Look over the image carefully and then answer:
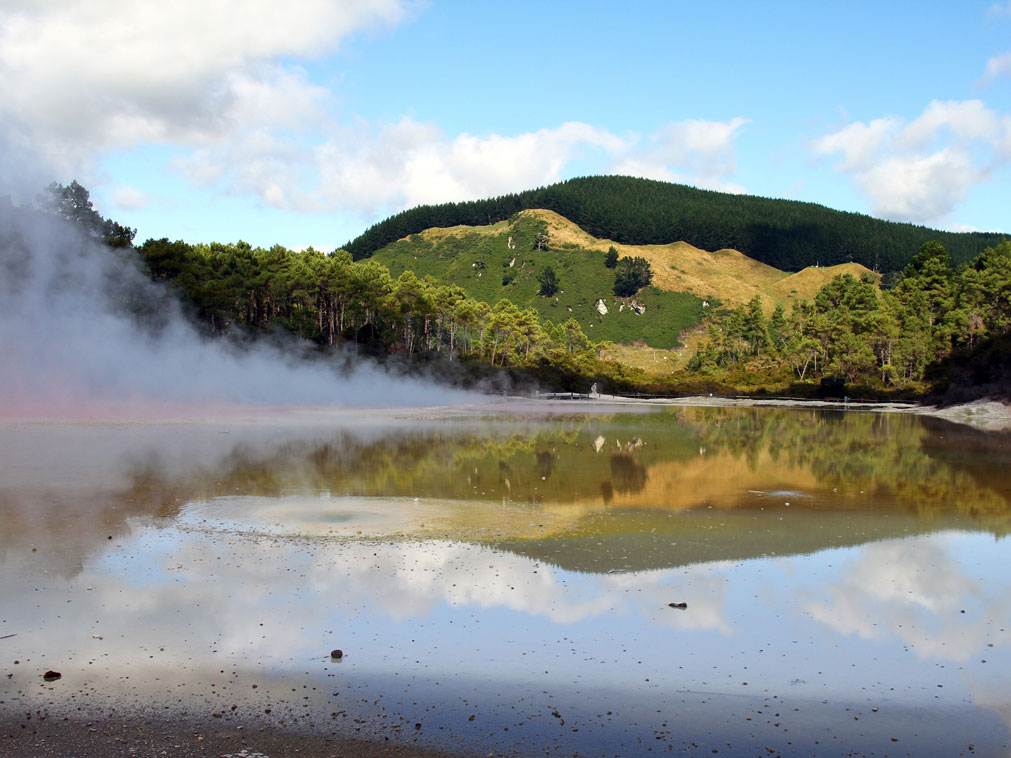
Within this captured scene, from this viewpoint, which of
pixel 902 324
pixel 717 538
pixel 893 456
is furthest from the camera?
pixel 902 324

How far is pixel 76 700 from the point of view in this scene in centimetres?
644

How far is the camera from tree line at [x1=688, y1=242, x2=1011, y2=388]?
75.0 meters

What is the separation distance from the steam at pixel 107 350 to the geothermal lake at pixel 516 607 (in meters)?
23.6

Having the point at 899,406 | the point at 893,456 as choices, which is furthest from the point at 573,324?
the point at 893,456

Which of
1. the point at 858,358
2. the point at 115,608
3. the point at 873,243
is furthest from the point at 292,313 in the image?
the point at 873,243

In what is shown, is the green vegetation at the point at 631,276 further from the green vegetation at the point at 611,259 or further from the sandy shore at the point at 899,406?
the sandy shore at the point at 899,406

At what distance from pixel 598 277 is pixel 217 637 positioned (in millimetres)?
166044

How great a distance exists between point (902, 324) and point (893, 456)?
66.3 meters

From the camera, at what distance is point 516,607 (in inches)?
357

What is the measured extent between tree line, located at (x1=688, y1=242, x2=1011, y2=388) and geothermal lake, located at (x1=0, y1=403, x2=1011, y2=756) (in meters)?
60.7

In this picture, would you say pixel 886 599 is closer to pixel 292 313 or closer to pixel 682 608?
pixel 682 608

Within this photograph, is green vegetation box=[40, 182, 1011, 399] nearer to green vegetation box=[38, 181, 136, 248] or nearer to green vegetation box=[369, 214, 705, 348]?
green vegetation box=[38, 181, 136, 248]

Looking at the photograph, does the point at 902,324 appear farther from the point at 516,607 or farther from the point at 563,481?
the point at 516,607

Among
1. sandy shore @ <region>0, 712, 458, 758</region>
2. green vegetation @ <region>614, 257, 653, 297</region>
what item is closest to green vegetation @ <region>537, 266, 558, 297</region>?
green vegetation @ <region>614, 257, 653, 297</region>
